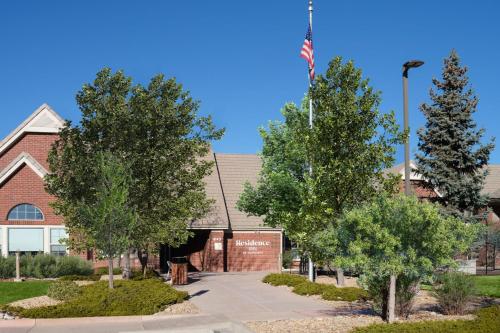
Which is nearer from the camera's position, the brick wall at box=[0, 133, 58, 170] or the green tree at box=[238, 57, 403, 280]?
the green tree at box=[238, 57, 403, 280]

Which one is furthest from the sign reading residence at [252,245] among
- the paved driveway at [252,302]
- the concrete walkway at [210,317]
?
the concrete walkway at [210,317]

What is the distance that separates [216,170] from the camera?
3956 centimetres

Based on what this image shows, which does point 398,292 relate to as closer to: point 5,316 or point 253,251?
point 5,316

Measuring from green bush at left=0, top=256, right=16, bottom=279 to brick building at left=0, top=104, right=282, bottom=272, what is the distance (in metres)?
4.02

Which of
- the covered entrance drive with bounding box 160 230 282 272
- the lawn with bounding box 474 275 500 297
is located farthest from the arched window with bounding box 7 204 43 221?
the lawn with bounding box 474 275 500 297

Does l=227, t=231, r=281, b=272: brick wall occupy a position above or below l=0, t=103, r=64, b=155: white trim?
below

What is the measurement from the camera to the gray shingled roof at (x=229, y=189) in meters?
34.8

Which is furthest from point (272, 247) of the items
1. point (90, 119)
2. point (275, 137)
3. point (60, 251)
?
point (90, 119)

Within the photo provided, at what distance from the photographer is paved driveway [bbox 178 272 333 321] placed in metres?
16.1

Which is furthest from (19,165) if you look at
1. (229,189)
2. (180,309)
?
(180,309)

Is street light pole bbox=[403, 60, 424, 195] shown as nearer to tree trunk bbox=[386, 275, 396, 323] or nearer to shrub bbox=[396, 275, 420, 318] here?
shrub bbox=[396, 275, 420, 318]

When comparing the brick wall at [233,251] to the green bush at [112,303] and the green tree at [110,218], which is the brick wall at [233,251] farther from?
the green bush at [112,303]

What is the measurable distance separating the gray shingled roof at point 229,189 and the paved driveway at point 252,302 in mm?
9372

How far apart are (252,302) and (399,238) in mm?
7903
